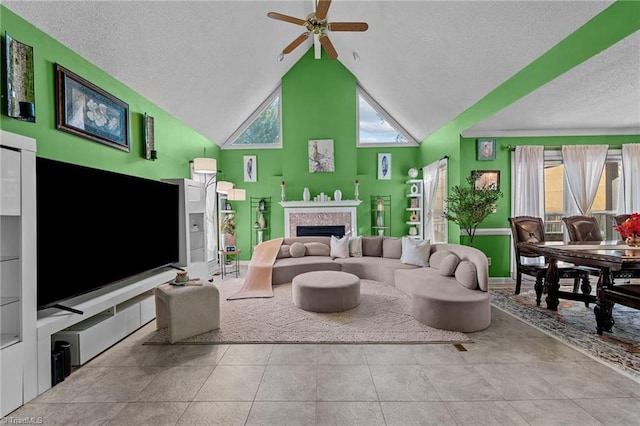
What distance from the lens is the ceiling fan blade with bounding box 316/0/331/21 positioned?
3.20 metres

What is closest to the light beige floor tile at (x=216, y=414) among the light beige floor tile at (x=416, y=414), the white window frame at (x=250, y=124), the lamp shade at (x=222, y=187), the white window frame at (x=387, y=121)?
the light beige floor tile at (x=416, y=414)

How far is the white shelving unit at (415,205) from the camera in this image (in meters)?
7.56

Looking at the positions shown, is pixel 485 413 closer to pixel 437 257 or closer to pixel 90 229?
pixel 437 257

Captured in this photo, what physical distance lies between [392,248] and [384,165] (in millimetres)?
2729

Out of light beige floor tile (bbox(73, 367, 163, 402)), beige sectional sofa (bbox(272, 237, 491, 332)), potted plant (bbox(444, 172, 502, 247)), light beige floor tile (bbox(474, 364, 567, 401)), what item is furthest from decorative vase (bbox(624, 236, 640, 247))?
light beige floor tile (bbox(73, 367, 163, 402))

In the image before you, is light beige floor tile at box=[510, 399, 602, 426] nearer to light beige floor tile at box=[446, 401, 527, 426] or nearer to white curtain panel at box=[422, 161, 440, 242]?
light beige floor tile at box=[446, 401, 527, 426]

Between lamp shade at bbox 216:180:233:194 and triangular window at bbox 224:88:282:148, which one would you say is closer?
lamp shade at bbox 216:180:233:194

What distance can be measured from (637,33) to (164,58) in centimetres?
488

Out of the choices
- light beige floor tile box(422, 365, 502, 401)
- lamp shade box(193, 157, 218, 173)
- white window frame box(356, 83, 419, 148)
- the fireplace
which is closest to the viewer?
light beige floor tile box(422, 365, 502, 401)

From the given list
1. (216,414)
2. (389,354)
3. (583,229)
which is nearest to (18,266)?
(216,414)

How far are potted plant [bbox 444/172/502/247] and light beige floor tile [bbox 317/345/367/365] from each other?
297 centimetres

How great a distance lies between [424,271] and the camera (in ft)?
14.9

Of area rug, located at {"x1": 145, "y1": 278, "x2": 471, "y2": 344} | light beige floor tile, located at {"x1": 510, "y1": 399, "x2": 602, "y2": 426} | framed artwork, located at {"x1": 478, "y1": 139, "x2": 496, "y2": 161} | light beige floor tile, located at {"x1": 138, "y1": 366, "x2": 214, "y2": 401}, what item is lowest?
light beige floor tile, located at {"x1": 510, "y1": 399, "x2": 602, "y2": 426}

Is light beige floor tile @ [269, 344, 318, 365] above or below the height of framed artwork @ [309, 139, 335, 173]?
below
